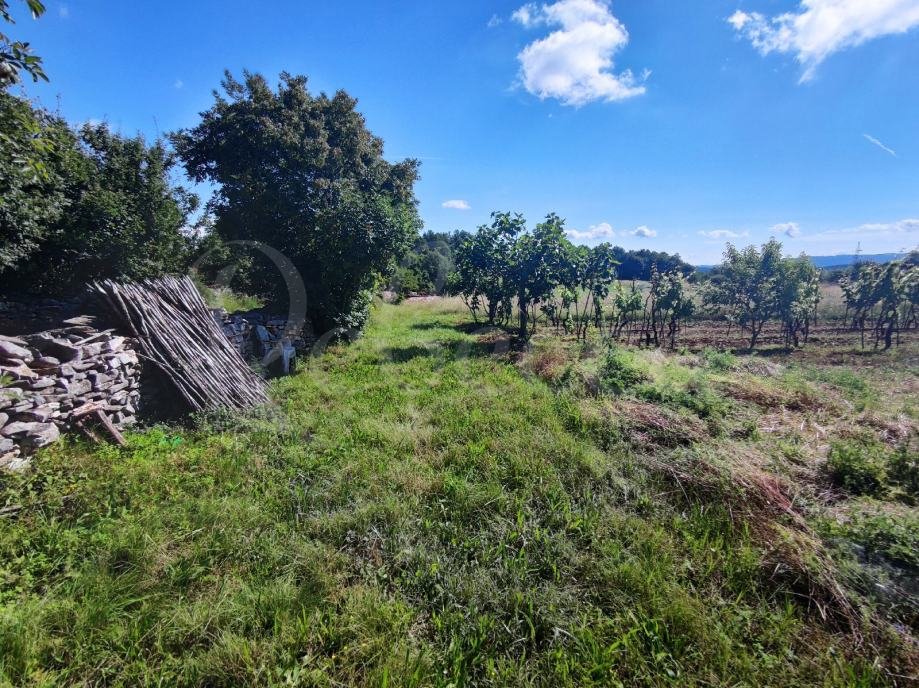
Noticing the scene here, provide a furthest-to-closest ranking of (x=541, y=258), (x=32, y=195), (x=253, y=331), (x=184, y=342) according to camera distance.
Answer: (x=541, y=258) → (x=253, y=331) → (x=32, y=195) → (x=184, y=342)

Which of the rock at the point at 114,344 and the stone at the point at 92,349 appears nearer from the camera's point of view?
the stone at the point at 92,349

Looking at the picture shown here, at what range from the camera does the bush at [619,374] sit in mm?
6246

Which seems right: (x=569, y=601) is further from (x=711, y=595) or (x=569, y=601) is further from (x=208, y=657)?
(x=208, y=657)

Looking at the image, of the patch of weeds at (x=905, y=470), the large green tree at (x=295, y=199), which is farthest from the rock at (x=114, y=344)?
the patch of weeds at (x=905, y=470)

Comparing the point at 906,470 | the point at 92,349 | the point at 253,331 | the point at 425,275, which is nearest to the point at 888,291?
the point at 906,470

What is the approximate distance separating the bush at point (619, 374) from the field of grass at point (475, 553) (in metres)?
1.06

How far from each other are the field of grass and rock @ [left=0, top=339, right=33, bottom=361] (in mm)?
1027

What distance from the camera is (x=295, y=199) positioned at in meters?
9.64

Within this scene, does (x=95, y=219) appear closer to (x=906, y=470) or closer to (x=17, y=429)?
(x=17, y=429)

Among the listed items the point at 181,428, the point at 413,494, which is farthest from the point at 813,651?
the point at 181,428

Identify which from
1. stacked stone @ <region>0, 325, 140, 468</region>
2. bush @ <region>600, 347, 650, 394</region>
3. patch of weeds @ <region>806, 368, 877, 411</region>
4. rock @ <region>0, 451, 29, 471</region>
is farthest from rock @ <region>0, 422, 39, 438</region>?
patch of weeds @ <region>806, 368, 877, 411</region>

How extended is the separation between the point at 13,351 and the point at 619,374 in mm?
8137

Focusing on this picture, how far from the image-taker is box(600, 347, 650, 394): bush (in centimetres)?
625

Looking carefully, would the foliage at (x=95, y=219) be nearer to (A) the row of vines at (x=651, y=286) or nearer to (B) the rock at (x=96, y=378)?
(B) the rock at (x=96, y=378)
